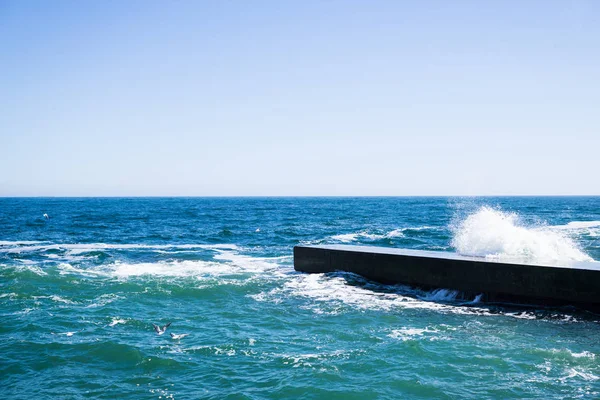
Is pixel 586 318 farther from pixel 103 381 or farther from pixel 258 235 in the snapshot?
pixel 258 235

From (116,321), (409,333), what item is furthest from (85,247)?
(409,333)

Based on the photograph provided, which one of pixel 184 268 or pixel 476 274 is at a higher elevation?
pixel 476 274

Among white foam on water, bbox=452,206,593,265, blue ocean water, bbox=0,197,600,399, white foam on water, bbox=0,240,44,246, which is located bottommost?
blue ocean water, bbox=0,197,600,399

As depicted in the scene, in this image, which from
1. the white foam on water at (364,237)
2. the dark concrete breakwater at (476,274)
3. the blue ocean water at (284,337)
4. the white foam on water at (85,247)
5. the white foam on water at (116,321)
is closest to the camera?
the blue ocean water at (284,337)

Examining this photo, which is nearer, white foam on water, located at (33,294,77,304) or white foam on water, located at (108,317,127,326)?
white foam on water, located at (108,317,127,326)

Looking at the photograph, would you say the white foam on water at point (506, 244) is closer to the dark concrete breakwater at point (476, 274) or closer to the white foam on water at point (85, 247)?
the dark concrete breakwater at point (476, 274)

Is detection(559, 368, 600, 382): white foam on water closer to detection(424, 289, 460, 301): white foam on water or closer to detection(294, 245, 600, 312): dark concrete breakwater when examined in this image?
detection(294, 245, 600, 312): dark concrete breakwater

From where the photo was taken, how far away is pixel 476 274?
12.0m

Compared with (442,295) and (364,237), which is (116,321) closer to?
(442,295)

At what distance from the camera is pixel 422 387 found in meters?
6.86

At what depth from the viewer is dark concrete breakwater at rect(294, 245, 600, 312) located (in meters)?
10.6

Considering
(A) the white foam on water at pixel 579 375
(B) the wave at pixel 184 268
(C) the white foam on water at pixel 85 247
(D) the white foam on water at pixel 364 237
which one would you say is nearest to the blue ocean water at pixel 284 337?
(A) the white foam on water at pixel 579 375

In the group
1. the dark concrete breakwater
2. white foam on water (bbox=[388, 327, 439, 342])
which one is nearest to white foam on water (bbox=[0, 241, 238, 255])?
the dark concrete breakwater

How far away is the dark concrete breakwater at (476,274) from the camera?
10586 mm
